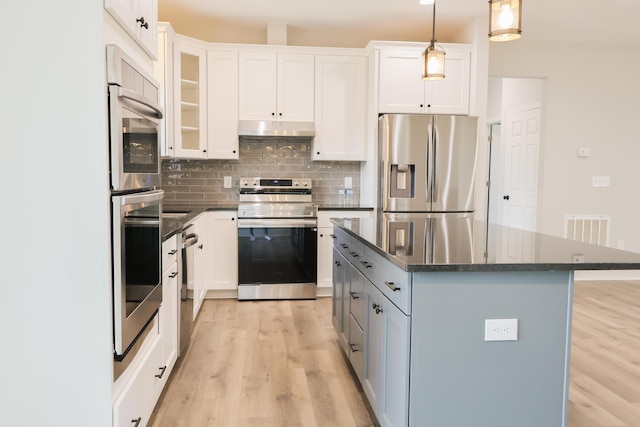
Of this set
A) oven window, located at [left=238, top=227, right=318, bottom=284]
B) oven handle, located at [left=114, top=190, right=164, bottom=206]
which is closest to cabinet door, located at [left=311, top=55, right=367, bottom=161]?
oven window, located at [left=238, top=227, right=318, bottom=284]

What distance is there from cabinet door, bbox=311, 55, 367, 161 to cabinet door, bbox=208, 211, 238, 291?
3.64ft

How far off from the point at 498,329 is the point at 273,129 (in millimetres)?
3422

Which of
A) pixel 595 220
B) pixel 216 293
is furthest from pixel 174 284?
pixel 595 220

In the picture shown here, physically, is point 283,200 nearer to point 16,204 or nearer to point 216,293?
point 216,293

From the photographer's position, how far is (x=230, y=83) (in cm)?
483

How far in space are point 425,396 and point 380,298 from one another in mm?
491

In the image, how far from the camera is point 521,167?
244 inches

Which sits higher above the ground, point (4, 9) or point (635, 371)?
point (4, 9)

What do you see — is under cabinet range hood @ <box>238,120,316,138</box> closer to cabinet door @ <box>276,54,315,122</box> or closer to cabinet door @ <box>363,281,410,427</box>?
cabinet door @ <box>276,54,315,122</box>

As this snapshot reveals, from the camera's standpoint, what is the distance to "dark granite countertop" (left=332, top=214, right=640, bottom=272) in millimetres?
1757

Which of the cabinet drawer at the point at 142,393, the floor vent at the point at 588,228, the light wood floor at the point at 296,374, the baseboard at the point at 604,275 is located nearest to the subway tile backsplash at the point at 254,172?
the light wood floor at the point at 296,374

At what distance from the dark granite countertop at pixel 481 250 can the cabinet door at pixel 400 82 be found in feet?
7.16

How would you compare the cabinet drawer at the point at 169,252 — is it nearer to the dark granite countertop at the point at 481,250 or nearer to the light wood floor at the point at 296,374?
the light wood floor at the point at 296,374

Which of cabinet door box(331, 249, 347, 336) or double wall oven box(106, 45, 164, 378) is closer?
double wall oven box(106, 45, 164, 378)
